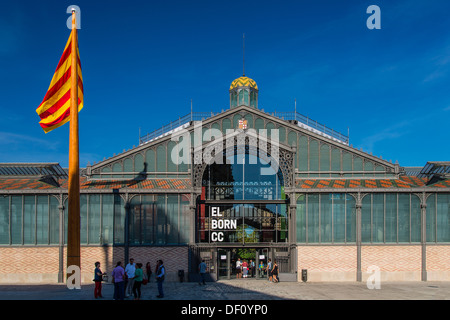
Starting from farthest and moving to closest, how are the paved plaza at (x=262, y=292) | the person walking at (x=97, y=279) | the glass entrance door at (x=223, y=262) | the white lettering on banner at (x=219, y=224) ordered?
the white lettering on banner at (x=219, y=224) < the glass entrance door at (x=223, y=262) < the paved plaza at (x=262, y=292) < the person walking at (x=97, y=279)

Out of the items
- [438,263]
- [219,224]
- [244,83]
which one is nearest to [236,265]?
[219,224]

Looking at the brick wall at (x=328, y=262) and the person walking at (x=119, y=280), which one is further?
the brick wall at (x=328, y=262)

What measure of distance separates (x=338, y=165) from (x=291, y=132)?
4.65 meters

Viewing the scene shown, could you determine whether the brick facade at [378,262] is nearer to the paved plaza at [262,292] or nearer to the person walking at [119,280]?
→ the paved plaza at [262,292]

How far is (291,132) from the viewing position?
3916 cm

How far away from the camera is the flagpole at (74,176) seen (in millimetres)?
22469

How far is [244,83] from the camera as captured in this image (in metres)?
47.9

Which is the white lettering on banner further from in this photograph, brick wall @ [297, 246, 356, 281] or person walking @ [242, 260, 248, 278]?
brick wall @ [297, 246, 356, 281]

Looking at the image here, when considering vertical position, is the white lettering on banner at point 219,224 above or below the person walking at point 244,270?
above

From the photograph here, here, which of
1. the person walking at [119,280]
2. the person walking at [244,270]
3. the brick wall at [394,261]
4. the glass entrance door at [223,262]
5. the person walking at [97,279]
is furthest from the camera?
the person walking at [244,270]

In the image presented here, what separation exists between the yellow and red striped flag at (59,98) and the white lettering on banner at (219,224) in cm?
1697

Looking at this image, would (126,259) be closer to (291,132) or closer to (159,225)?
(159,225)

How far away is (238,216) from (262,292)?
11.7 metres

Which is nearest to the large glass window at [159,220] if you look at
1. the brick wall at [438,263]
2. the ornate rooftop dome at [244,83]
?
the ornate rooftop dome at [244,83]
